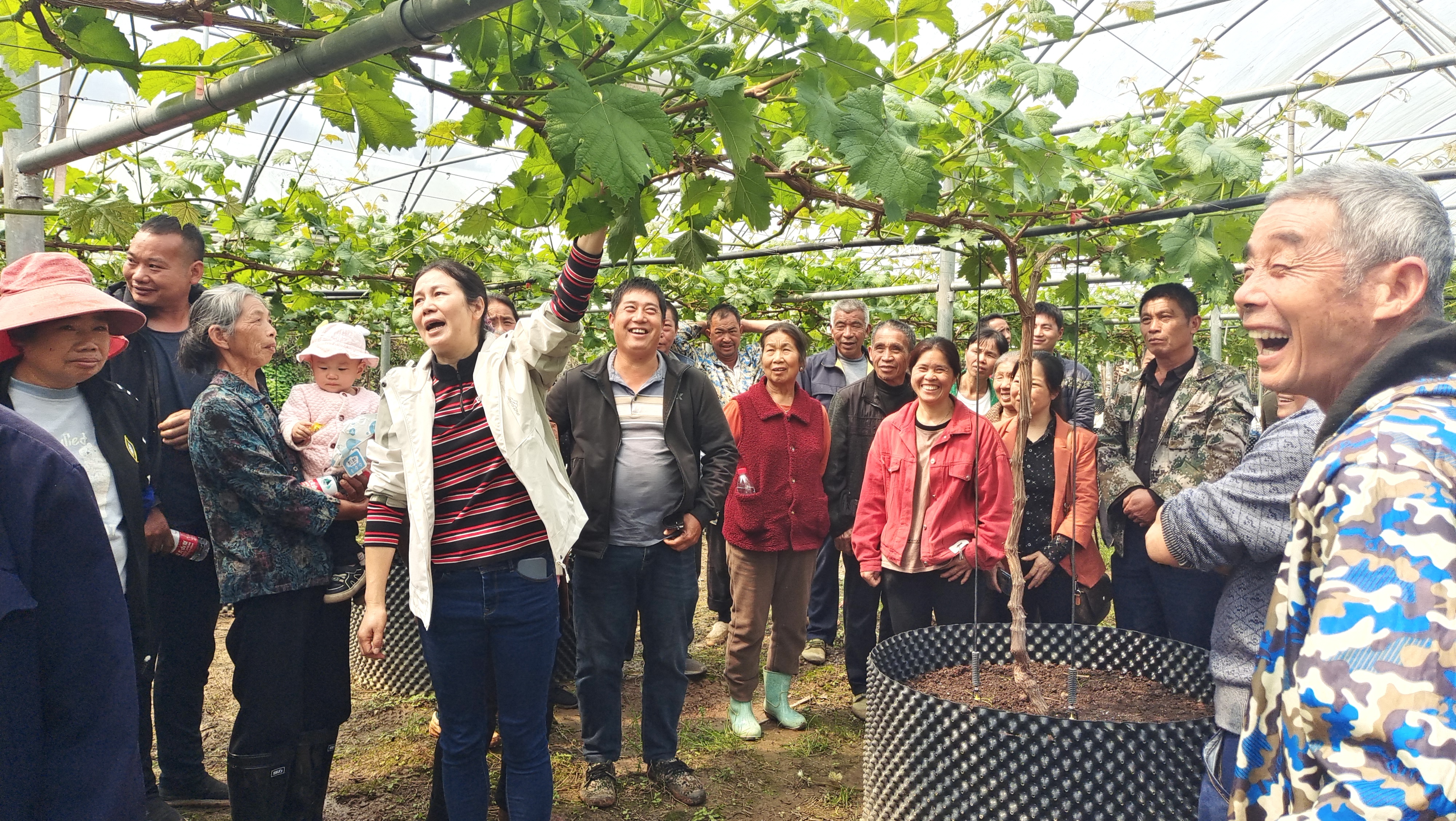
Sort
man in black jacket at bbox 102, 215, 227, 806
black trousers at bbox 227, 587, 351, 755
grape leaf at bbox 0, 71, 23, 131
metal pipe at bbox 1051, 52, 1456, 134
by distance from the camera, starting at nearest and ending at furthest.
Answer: grape leaf at bbox 0, 71, 23, 131
black trousers at bbox 227, 587, 351, 755
man in black jacket at bbox 102, 215, 227, 806
metal pipe at bbox 1051, 52, 1456, 134

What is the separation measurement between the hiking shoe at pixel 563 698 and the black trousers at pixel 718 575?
1.40 meters

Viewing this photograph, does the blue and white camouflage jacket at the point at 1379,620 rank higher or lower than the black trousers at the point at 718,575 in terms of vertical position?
higher

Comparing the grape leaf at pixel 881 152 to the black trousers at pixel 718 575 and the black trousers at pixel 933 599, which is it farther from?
the black trousers at pixel 718 575

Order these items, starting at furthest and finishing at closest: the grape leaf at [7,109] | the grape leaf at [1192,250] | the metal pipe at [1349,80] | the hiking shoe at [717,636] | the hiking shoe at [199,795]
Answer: the hiking shoe at [717,636] → the metal pipe at [1349,80] → the hiking shoe at [199,795] → the grape leaf at [1192,250] → the grape leaf at [7,109]

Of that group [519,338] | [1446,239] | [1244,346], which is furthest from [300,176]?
[1244,346]

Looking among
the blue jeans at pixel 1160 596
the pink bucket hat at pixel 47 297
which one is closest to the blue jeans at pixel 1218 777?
the blue jeans at pixel 1160 596

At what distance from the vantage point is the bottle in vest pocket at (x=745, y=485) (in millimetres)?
4121

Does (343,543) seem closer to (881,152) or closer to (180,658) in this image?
(180,658)

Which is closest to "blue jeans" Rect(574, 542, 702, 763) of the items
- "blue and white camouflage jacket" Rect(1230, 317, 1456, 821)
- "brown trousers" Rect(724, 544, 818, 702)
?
"brown trousers" Rect(724, 544, 818, 702)

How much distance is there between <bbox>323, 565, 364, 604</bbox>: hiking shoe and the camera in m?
2.85

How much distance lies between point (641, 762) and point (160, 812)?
5.99ft

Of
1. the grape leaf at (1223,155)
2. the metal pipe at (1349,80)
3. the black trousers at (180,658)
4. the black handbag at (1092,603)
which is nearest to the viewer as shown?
the grape leaf at (1223,155)

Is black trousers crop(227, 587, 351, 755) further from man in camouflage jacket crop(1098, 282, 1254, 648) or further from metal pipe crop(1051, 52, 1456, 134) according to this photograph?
metal pipe crop(1051, 52, 1456, 134)

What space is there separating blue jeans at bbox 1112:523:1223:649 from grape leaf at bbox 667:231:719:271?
1812 mm
